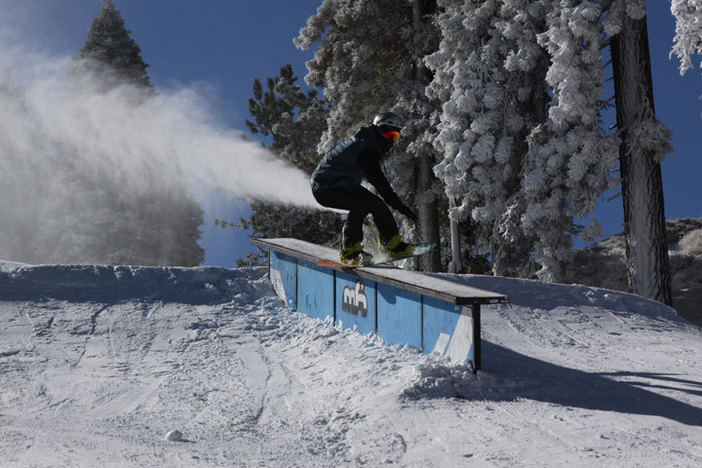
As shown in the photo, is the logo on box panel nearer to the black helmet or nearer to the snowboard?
the snowboard

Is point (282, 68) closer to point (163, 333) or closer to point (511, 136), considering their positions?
point (511, 136)

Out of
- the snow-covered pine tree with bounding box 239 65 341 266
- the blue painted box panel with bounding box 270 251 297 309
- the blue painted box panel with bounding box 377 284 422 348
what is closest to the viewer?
the blue painted box panel with bounding box 377 284 422 348

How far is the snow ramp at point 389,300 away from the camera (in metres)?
6.27

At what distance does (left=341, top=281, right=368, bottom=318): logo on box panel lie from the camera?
8.36 m

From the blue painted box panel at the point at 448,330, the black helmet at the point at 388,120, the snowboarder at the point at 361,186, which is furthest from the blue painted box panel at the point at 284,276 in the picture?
the blue painted box panel at the point at 448,330

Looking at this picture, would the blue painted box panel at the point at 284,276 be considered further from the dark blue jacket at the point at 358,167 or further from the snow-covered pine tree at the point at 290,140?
the snow-covered pine tree at the point at 290,140

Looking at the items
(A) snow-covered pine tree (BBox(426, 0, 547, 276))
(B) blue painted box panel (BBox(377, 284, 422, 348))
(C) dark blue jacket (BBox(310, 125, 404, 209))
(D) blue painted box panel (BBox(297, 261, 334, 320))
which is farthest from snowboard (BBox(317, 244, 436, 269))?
(A) snow-covered pine tree (BBox(426, 0, 547, 276))

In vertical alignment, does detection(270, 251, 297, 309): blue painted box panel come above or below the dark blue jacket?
below

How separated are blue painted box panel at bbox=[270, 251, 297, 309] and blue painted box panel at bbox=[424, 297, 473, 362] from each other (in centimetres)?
404

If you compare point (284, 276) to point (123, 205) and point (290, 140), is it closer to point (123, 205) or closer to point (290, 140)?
point (290, 140)

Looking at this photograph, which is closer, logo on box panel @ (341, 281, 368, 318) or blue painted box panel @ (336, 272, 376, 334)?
blue painted box panel @ (336, 272, 376, 334)

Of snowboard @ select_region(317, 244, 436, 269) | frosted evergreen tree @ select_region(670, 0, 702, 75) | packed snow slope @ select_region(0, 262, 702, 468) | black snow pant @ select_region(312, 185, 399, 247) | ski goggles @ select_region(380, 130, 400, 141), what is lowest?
packed snow slope @ select_region(0, 262, 702, 468)

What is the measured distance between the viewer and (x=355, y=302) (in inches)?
339

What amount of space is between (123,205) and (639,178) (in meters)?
25.7
